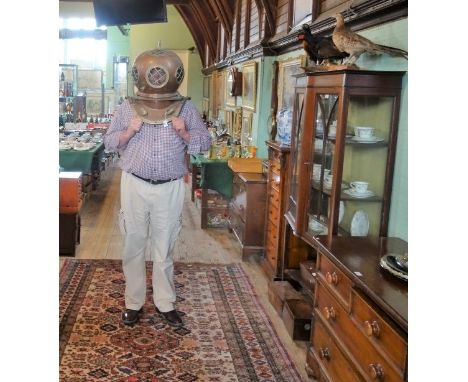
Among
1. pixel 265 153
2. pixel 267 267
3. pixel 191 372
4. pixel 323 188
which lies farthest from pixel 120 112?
pixel 265 153

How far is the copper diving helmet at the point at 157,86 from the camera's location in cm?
343

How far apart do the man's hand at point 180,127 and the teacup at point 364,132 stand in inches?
42.0

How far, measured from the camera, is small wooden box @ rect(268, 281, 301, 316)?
3957 mm

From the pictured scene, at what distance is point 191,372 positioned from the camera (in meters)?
3.10

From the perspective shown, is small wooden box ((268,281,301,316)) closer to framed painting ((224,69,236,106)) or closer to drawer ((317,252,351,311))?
drawer ((317,252,351,311))

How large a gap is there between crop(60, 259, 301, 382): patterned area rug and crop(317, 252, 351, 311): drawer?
694 mm

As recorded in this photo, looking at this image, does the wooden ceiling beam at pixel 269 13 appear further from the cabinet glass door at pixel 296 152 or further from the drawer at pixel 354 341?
the drawer at pixel 354 341

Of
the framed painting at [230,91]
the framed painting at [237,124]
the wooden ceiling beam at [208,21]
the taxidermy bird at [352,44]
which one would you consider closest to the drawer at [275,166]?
the taxidermy bird at [352,44]

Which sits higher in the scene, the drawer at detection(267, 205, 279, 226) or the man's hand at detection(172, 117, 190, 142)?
the man's hand at detection(172, 117, 190, 142)

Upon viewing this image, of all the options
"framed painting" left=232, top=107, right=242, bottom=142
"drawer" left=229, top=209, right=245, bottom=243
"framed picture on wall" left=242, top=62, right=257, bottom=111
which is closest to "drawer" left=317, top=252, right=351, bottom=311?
"drawer" left=229, top=209, right=245, bottom=243

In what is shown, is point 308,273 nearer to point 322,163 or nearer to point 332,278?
point 322,163

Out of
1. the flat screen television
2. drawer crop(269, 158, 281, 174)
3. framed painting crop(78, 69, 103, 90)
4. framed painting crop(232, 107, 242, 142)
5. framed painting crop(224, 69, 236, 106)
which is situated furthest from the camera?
framed painting crop(78, 69, 103, 90)

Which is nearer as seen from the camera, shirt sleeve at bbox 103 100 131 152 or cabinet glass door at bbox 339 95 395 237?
cabinet glass door at bbox 339 95 395 237

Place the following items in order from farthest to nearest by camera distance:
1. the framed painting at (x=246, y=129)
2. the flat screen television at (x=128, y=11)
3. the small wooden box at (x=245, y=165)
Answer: the framed painting at (x=246, y=129), the flat screen television at (x=128, y=11), the small wooden box at (x=245, y=165)
